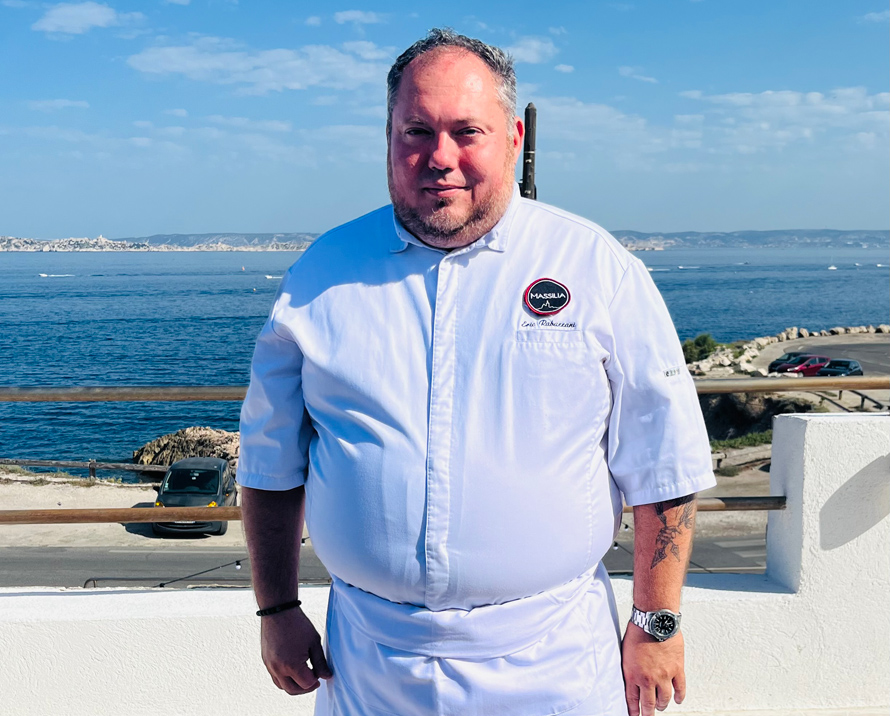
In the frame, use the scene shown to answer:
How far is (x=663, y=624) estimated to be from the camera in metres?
1.81

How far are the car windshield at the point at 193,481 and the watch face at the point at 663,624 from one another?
72.5 ft

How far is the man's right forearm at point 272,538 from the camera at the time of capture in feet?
6.55

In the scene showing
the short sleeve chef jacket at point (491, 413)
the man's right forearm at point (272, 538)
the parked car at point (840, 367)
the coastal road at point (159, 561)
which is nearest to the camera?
the short sleeve chef jacket at point (491, 413)

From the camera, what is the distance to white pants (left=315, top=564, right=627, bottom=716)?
1.69 meters

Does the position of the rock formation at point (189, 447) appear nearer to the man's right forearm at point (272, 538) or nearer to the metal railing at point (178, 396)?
the metal railing at point (178, 396)

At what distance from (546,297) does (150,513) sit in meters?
1.90

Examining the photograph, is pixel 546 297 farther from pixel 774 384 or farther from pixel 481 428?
pixel 774 384

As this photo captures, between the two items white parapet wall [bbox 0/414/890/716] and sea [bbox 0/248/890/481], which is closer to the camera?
white parapet wall [bbox 0/414/890/716]

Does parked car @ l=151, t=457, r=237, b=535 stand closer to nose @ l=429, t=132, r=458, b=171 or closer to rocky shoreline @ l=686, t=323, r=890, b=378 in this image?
nose @ l=429, t=132, r=458, b=171

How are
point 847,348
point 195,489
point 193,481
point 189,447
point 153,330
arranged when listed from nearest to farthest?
point 195,489
point 193,481
point 189,447
point 847,348
point 153,330

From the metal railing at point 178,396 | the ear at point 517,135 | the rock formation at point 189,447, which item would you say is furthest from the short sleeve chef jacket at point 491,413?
the rock formation at point 189,447

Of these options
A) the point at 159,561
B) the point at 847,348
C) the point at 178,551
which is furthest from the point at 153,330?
the point at 159,561

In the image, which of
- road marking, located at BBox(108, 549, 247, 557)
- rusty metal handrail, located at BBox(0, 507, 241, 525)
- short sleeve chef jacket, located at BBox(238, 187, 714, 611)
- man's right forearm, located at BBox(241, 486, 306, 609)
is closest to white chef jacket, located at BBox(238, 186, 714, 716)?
short sleeve chef jacket, located at BBox(238, 187, 714, 611)

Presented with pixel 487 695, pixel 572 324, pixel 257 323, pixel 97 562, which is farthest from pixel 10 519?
pixel 257 323
